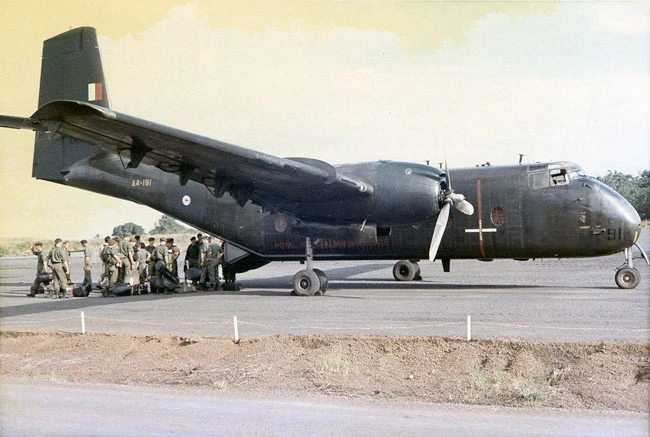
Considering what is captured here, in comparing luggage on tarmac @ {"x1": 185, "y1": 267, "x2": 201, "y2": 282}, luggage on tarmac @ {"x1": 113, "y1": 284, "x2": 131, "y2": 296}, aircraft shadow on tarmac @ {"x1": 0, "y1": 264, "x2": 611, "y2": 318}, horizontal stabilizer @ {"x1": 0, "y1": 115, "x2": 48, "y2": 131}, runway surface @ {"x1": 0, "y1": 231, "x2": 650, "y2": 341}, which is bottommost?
runway surface @ {"x1": 0, "y1": 231, "x2": 650, "y2": 341}

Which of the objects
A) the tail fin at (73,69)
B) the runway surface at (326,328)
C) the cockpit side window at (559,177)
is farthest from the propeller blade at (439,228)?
the tail fin at (73,69)

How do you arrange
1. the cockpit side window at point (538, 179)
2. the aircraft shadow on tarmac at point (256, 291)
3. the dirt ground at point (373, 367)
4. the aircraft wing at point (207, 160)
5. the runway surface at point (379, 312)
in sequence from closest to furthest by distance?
the dirt ground at point (373, 367), the runway surface at point (379, 312), the aircraft wing at point (207, 160), the cockpit side window at point (538, 179), the aircraft shadow on tarmac at point (256, 291)

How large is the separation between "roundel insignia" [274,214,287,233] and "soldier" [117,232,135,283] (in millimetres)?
5400

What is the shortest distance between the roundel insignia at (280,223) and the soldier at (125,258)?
540cm

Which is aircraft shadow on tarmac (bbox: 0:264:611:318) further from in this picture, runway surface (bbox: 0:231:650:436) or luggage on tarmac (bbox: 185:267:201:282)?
luggage on tarmac (bbox: 185:267:201:282)

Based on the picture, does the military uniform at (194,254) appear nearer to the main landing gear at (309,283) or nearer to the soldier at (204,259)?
the soldier at (204,259)

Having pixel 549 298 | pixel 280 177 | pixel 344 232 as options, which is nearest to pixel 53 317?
pixel 280 177

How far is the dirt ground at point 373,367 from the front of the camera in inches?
383

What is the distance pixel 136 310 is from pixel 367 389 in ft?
33.6

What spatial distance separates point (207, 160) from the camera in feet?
59.2

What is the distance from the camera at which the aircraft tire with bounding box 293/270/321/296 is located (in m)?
20.8

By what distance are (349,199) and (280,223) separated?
4578mm

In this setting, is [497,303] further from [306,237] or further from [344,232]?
[306,237]

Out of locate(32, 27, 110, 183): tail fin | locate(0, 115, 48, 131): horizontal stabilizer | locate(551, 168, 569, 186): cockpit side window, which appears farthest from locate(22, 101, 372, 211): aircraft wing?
locate(32, 27, 110, 183): tail fin
